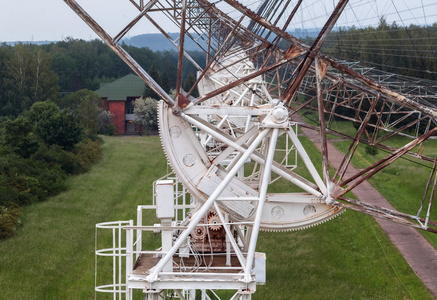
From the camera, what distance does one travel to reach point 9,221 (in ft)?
86.9

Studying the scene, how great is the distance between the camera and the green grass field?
20.5m

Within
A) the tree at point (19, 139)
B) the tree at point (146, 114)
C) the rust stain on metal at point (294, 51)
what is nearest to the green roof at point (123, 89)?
the tree at point (146, 114)

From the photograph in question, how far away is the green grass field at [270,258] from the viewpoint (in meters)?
20.5

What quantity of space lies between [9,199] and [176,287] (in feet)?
68.5

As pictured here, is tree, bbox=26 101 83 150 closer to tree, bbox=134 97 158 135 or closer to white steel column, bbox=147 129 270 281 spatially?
tree, bbox=134 97 158 135

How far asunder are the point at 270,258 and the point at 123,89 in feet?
207

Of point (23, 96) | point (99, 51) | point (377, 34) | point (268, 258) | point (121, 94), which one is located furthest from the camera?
point (99, 51)

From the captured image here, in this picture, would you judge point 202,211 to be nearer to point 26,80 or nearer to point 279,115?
point 279,115

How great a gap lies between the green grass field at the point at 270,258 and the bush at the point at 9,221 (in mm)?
380

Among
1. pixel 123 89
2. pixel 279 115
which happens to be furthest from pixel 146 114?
pixel 279 115

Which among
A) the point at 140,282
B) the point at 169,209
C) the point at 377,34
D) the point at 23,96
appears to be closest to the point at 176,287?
the point at 140,282

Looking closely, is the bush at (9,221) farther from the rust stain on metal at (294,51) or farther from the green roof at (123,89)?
the green roof at (123,89)

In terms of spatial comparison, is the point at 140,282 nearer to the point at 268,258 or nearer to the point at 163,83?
the point at 268,258

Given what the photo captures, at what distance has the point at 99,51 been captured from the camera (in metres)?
104
